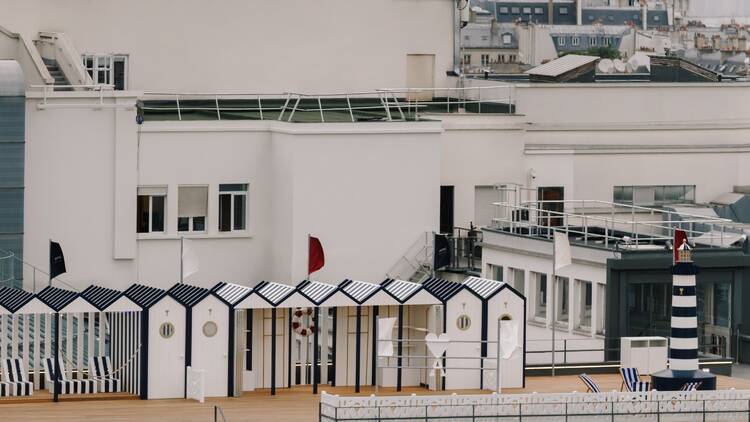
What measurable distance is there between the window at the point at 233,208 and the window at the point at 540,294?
9486 millimetres

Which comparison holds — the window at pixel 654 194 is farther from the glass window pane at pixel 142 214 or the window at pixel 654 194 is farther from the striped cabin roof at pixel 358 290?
the striped cabin roof at pixel 358 290

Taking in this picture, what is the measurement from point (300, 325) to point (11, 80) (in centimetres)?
1510

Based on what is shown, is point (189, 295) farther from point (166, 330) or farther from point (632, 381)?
point (632, 381)

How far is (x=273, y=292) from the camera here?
48719mm

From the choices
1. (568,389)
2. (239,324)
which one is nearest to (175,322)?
(239,324)

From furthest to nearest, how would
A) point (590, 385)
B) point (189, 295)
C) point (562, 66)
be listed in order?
point (562, 66), point (189, 295), point (590, 385)

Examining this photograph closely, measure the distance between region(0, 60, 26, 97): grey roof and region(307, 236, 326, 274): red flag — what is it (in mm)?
8306

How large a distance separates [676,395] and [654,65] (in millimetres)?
33488

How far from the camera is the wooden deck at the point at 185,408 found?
44812 mm

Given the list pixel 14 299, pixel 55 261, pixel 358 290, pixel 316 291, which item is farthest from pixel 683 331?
pixel 55 261

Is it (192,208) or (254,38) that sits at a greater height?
(254,38)

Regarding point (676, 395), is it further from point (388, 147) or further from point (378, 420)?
point (388, 147)

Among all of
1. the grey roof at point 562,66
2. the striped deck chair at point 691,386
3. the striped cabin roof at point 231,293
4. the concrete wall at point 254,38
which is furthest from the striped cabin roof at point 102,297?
the grey roof at point 562,66

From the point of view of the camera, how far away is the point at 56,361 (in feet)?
152
